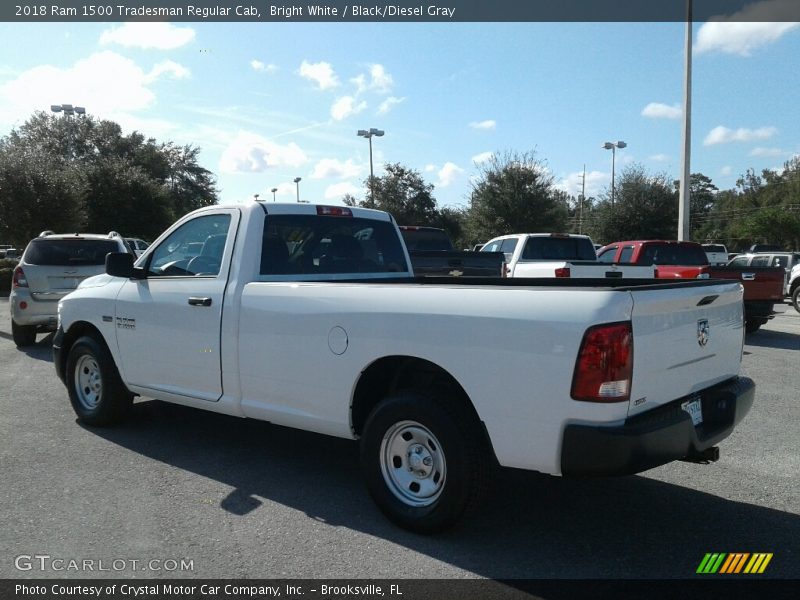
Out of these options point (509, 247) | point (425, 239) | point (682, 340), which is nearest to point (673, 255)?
point (509, 247)

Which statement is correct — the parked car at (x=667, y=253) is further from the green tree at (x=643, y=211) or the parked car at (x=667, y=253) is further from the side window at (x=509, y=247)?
the green tree at (x=643, y=211)

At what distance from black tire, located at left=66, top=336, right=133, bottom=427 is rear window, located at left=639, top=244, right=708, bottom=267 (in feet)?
34.3

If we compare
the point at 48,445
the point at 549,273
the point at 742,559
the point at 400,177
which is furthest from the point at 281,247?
the point at 400,177

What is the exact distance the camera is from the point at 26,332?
432 inches

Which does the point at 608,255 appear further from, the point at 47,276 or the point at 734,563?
the point at 734,563

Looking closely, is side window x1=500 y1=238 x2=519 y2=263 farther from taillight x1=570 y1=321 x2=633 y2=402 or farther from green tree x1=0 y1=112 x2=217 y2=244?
green tree x1=0 y1=112 x2=217 y2=244

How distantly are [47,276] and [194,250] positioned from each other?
257 inches

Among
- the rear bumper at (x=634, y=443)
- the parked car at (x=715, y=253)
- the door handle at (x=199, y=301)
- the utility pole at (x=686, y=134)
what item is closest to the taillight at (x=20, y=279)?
the door handle at (x=199, y=301)

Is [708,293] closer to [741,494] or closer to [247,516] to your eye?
[741,494]

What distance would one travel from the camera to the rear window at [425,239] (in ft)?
46.3

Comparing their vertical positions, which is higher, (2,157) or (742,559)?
(2,157)

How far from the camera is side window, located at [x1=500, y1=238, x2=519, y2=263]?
13.8 meters

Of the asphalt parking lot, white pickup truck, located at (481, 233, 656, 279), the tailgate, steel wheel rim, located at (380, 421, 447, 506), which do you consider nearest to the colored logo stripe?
the asphalt parking lot

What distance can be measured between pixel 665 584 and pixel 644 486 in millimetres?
1455
